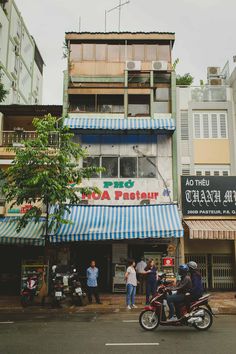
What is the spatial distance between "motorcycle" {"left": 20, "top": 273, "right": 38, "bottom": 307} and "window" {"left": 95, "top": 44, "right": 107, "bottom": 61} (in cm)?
1154

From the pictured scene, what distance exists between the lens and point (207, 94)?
1986 cm

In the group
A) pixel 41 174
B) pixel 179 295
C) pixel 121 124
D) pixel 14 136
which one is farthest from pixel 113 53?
pixel 179 295

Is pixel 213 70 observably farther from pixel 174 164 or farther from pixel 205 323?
pixel 205 323

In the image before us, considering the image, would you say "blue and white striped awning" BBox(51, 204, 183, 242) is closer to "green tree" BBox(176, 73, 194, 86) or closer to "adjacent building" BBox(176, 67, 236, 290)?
"adjacent building" BBox(176, 67, 236, 290)

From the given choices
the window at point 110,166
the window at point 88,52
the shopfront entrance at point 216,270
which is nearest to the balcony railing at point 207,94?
the window at point 110,166

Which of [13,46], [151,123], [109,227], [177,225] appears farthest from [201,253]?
[13,46]

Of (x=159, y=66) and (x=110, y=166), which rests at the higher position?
(x=159, y=66)

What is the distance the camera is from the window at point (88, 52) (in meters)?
19.9

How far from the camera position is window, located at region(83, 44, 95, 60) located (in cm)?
1986

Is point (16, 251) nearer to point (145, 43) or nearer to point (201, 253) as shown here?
point (201, 253)

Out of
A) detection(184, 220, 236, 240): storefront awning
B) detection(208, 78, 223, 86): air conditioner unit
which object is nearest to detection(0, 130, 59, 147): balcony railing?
detection(184, 220, 236, 240): storefront awning

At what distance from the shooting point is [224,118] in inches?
766

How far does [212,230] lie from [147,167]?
4.38 meters

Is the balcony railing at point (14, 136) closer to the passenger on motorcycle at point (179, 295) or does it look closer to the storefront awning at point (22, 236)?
the storefront awning at point (22, 236)
